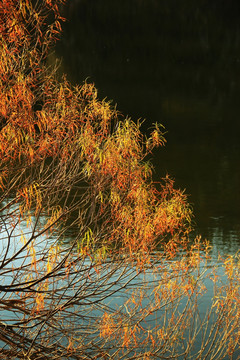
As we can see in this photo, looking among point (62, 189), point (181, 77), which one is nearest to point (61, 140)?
point (62, 189)

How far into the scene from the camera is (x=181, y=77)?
58031 mm

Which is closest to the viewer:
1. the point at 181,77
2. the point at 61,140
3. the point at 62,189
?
the point at 62,189

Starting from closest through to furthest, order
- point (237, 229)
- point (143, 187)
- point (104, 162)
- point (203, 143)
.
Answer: point (104, 162) → point (143, 187) → point (237, 229) → point (203, 143)

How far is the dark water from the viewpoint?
27.9 meters

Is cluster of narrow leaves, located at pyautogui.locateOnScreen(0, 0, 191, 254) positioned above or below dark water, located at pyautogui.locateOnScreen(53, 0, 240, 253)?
below

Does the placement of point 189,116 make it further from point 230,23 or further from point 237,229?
point 230,23

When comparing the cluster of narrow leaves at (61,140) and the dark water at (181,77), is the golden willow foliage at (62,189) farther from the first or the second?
the dark water at (181,77)

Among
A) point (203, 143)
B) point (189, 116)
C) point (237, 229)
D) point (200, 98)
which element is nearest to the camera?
point (237, 229)

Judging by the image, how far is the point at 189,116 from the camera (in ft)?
144

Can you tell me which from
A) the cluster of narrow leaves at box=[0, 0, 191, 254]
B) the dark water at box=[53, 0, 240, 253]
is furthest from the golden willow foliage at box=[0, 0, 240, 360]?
the dark water at box=[53, 0, 240, 253]

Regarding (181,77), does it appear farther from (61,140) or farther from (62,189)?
(62,189)

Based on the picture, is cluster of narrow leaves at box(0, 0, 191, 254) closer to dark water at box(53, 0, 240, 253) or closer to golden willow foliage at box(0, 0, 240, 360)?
golden willow foliage at box(0, 0, 240, 360)

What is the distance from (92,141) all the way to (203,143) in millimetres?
26784

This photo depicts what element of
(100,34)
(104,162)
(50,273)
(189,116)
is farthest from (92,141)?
(100,34)
